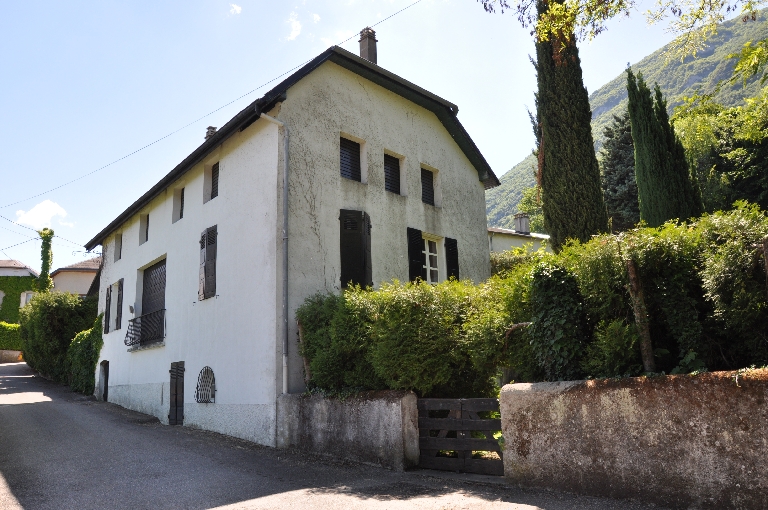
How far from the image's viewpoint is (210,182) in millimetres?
13828

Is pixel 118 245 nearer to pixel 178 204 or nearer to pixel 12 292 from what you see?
pixel 178 204

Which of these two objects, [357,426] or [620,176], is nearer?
[357,426]

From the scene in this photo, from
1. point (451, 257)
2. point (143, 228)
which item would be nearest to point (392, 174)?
point (451, 257)

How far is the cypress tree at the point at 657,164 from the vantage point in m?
15.4

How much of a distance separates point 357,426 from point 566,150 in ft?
25.0

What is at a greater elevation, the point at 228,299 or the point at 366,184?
the point at 366,184

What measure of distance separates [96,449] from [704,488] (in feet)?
30.9

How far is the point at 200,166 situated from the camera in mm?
13820

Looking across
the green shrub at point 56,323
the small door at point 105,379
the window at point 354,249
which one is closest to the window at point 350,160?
the window at point 354,249

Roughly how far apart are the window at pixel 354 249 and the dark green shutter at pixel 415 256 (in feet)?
4.38

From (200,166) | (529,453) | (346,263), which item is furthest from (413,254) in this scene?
(529,453)

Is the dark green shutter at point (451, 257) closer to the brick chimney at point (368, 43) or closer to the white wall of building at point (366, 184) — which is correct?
the white wall of building at point (366, 184)

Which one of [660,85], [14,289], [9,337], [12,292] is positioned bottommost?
[9,337]

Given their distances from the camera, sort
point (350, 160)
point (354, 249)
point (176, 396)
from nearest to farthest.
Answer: point (354, 249) → point (350, 160) → point (176, 396)
